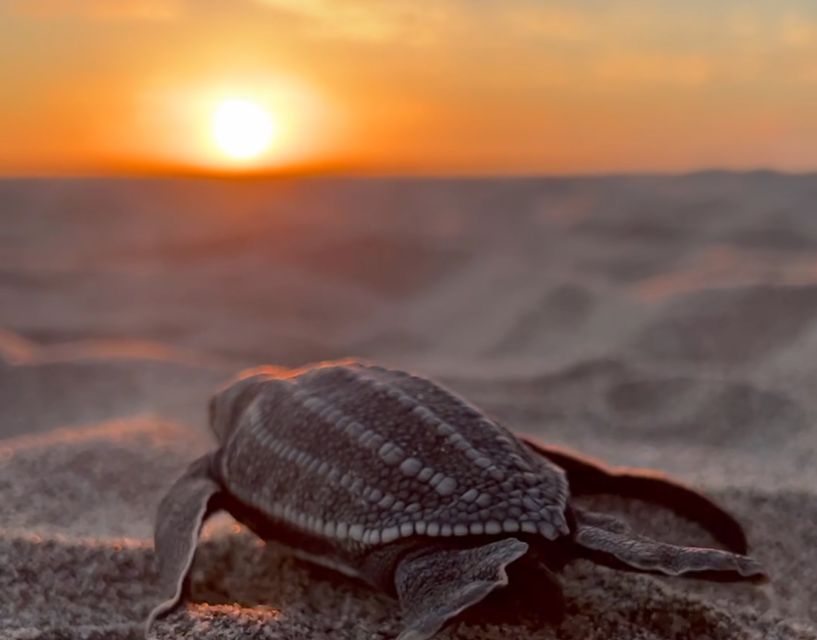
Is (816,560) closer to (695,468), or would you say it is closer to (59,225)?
(695,468)

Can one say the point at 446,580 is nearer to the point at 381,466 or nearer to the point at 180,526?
the point at 381,466

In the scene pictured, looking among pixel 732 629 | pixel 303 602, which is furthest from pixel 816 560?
pixel 303 602

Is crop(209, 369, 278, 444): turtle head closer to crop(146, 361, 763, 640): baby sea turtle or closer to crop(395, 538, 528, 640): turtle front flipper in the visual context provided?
crop(146, 361, 763, 640): baby sea turtle

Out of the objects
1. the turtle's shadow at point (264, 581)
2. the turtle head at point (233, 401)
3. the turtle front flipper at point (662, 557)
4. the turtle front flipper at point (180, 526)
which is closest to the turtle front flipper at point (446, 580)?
the turtle front flipper at point (662, 557)

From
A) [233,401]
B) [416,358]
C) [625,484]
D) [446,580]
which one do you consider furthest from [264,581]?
[416,358]

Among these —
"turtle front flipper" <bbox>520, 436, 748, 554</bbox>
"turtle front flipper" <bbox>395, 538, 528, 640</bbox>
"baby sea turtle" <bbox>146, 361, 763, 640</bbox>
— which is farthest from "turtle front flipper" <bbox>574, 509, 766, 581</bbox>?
"turtle front flipper" <bbox>520, 436, 748, 554</bbox>

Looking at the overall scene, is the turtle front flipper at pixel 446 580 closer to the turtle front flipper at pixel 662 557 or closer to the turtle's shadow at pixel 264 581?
the turtle front flipper at pixel 662 557
